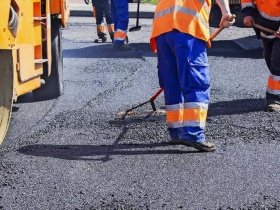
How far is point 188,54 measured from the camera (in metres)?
5.84

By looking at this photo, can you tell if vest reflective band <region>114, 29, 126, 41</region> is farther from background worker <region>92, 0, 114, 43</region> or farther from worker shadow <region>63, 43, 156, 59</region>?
background worker <region>92, 0, 114, 43</region>

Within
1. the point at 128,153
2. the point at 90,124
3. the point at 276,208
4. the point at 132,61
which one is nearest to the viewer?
the point at 276,208

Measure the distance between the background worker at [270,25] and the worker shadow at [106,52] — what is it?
3403 millimetres

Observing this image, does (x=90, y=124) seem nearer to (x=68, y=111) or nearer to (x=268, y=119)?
(x=68, y=111)

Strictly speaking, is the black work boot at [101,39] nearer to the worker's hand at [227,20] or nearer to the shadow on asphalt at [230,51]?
the shadow on asphalt at [230,51]

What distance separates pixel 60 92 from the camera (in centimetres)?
812

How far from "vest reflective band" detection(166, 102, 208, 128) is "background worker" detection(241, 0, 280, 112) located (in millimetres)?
1665

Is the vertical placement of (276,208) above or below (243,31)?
above

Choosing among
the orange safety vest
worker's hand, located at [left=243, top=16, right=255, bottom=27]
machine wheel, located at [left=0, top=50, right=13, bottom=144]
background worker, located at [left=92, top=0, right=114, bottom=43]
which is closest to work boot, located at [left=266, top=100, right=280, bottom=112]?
worker's hand, located at [left=243, top=16, right=255, bottom=27]

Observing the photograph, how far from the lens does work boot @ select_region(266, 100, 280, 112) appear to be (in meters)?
7.30

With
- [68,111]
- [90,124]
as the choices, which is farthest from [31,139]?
[68,111]

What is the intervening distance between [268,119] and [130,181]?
2.33 m

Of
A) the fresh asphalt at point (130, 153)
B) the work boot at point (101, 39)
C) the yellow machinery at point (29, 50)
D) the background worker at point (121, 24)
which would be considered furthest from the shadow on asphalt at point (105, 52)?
the yellow machinery at point (29, 50)

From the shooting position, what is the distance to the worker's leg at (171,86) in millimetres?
6023
